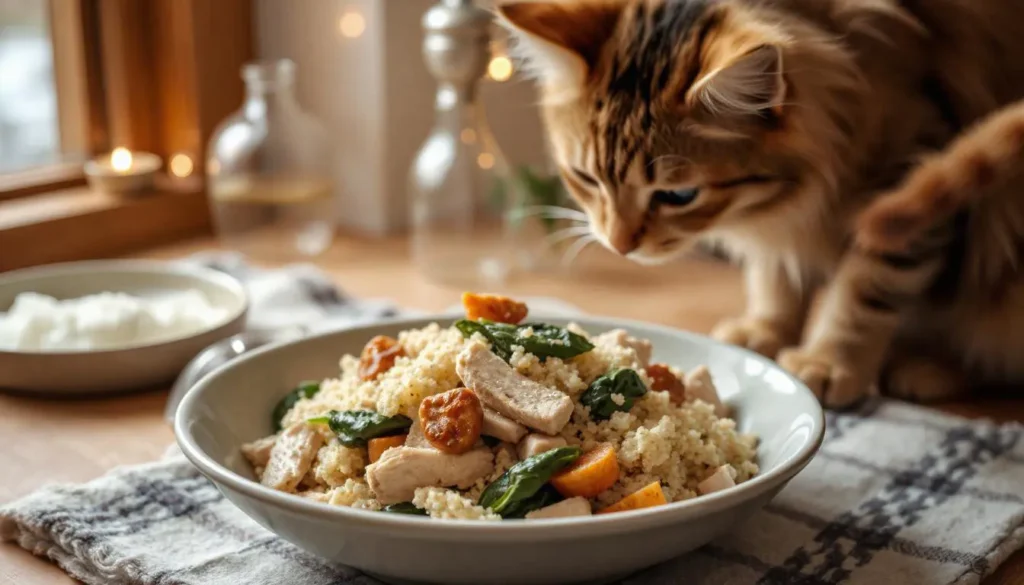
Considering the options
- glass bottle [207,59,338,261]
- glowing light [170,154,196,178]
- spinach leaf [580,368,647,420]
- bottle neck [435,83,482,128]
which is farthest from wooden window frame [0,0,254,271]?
spinach leaf [580,368,647,420]

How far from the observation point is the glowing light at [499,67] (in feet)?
5.52

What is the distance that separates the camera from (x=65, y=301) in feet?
4.60

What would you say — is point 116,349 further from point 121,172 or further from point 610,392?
point 121,172

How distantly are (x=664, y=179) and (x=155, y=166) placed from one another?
1.15 metres

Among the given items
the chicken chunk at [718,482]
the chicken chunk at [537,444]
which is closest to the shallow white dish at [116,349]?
the chicken chunk at [537,444]

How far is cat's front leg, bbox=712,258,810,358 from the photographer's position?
144 centimetres

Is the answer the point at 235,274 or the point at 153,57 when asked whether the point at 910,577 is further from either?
the point at 153,57

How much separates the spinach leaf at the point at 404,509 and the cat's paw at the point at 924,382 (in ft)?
2.54

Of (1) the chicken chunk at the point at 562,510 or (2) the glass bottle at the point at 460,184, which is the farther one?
(2) the glass bottle at the point at 460,184

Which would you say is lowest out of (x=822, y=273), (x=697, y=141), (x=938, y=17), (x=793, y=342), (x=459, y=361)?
(x=793, y=342)

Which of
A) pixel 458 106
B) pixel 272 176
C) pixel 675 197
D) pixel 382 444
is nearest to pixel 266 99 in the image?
pixel 272 176

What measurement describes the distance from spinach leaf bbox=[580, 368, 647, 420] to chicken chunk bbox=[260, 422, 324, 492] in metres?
0.24

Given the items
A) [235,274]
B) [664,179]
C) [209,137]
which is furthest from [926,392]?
[209,137]

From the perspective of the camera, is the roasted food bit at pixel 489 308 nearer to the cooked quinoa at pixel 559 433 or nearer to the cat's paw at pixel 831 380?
the cooked quinoa at pixel 559 433
